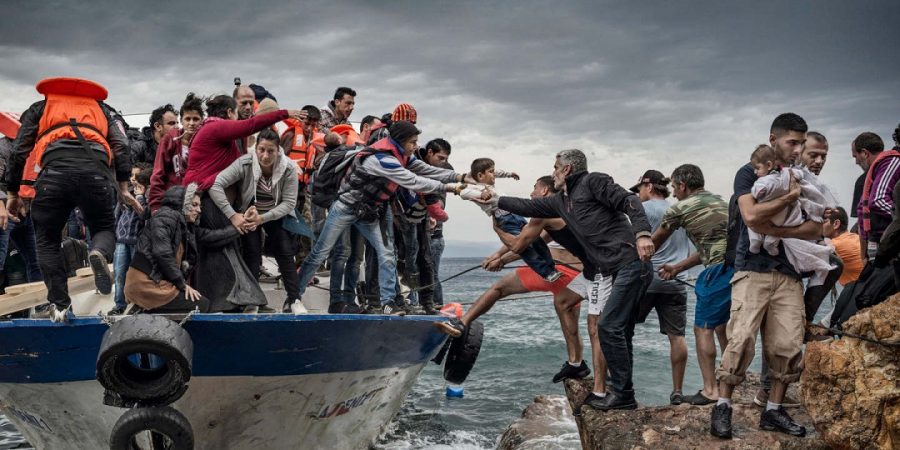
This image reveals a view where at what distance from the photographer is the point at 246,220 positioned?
253 inches

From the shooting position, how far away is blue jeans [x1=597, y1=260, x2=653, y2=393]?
6.04 m

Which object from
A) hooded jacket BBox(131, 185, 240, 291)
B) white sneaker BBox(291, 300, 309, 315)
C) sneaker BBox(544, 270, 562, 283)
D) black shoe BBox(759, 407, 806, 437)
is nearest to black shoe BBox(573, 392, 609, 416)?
black shoe BBox(759, 407, 806, 437)

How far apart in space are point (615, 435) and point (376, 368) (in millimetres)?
2347

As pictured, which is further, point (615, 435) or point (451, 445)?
point (451, 445)

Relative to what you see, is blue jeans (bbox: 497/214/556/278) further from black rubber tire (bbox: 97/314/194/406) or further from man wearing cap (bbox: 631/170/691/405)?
black rubber tire (bbox: 97/314/194/406)

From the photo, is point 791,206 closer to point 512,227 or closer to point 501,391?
point 512,227

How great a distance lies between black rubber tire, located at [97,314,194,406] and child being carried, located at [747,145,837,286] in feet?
13.3

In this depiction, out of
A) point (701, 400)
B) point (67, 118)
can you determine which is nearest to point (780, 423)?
Answer: point (701, 400)

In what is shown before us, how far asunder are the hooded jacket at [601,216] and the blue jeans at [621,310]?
0.35 feet

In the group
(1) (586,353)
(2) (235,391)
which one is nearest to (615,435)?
(2) (235,391)

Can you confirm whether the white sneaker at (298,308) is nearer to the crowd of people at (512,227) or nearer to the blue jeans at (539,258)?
the crowd of people at (512,227)

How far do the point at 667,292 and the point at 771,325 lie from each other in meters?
1.69

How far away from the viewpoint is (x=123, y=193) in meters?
6.54

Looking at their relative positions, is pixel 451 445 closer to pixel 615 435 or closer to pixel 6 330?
pixel 615 435
